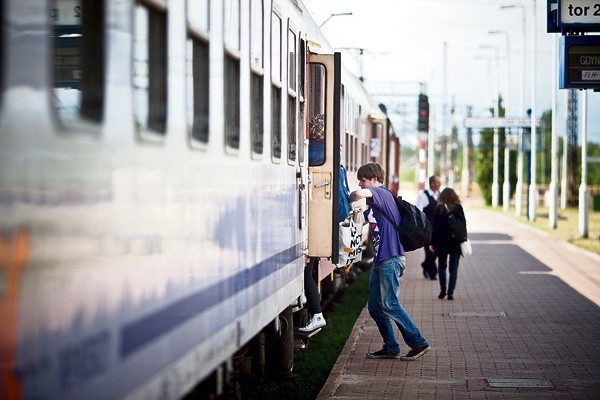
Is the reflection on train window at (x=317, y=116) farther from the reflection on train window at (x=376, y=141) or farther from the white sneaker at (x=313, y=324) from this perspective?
the reflection on train window at (x=376, y=141)

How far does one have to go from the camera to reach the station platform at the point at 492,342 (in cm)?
1045

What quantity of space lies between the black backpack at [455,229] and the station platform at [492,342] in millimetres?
904

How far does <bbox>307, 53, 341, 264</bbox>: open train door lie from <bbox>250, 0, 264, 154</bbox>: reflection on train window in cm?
295

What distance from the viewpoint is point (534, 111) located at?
5422cm

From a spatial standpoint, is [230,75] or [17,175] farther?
[230,75]

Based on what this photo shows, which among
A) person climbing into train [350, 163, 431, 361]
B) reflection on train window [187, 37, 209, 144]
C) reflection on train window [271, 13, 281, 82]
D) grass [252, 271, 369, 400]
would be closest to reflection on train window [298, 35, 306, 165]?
person climbing into train [350, 163, 431, 361]

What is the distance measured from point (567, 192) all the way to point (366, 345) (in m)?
62.6

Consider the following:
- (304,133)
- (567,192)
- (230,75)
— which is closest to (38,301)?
(230,75)

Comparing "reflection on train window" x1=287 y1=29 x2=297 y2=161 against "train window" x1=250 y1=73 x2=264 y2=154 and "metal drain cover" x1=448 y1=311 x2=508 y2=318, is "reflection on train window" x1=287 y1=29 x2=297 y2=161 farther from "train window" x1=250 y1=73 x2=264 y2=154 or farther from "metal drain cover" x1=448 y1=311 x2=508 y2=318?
"metal drain cover" x1=448 y1=311 x2=508 y2=318

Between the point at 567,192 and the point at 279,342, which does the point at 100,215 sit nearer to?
the point at 279,342

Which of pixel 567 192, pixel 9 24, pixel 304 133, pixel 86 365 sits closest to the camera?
pixel 9 24

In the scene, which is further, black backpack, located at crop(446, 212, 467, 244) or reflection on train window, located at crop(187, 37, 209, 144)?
black backpack, located at crop(446, 212, 467, 244)

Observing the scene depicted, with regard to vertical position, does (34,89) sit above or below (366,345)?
above

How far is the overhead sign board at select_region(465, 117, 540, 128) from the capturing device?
57.1 metres
